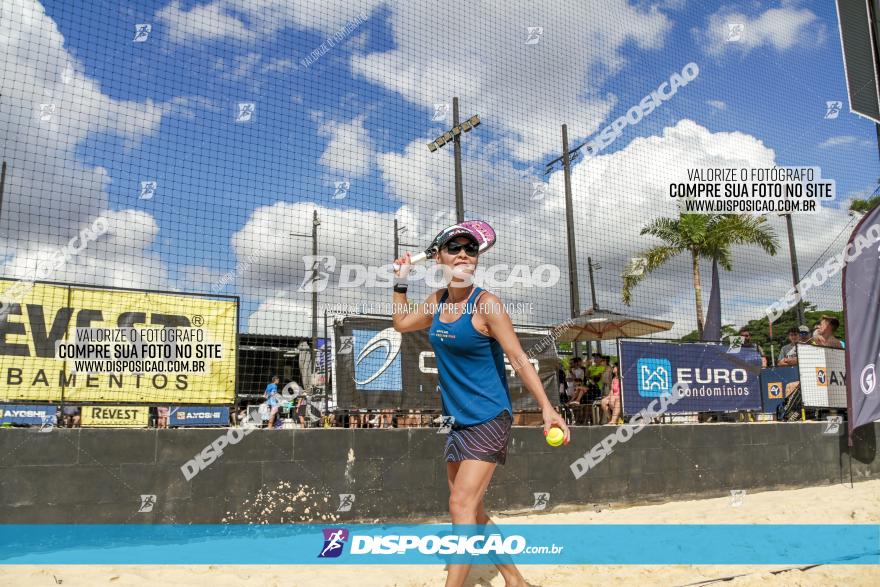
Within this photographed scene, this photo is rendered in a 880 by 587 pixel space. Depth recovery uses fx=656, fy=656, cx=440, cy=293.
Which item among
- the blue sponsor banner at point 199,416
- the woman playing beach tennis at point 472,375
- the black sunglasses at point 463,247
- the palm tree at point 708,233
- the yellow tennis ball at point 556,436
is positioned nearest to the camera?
the yellow tennis ball at point 556,436

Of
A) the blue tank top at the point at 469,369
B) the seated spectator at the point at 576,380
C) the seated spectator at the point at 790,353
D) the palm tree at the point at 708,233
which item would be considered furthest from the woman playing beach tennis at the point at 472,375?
the palm tree at the point at 708,233

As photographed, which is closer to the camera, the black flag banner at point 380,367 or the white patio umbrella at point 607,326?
the black flag banner at point 380,367

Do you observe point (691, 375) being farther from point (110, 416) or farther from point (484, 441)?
point (110, 416)

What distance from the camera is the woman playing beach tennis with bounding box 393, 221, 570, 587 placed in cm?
353

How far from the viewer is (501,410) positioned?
3.66m

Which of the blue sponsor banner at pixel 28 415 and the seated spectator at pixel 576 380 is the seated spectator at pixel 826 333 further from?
the blue sponsor banner at pixel 28 415

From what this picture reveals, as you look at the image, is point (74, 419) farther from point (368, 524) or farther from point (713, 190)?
point (713, 190)

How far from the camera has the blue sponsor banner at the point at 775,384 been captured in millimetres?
10844

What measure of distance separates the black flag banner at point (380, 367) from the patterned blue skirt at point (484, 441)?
438 centimetres

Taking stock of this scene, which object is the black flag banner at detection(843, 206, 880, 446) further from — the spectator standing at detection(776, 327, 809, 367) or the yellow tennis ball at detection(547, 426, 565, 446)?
the yellow tennis ball at detection(547, 426, 565, 446)

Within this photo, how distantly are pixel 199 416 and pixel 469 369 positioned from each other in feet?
26.8

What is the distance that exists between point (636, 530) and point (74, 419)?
25.9 ft

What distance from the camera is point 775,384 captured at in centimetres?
1109

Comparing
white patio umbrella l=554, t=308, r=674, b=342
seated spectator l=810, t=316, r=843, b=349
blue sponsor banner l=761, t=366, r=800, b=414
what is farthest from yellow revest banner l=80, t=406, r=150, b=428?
seated spectator l=810, t=316, r=843, b=349
